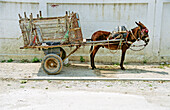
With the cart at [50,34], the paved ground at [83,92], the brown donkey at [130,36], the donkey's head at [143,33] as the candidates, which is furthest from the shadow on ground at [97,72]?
the donkey's head at [143,33]

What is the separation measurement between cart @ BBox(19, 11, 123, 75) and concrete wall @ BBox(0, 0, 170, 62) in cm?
234

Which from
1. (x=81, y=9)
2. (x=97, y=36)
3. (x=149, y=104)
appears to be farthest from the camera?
(x=81, y=9)

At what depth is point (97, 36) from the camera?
25.5 ft

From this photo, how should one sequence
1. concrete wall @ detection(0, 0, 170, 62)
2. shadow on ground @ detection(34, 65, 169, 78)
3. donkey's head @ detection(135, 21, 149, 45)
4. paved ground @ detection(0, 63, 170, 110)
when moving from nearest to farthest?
paved ground @ detection(0, 63, 170, 110) → shadow on ground @ detection(34, 65, 169, 78) → donkey's head @ detection(135, 21, 149, 45) → concrete wall @ detection(0, 0, 170, 62)

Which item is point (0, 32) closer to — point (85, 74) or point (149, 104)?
point (85, 74)

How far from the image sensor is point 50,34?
684 centimetres

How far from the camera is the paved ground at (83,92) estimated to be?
14.3 ft

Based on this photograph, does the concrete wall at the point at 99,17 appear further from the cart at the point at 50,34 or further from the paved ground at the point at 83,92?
the cart at the point at 50,34

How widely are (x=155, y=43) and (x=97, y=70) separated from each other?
11.8 feet

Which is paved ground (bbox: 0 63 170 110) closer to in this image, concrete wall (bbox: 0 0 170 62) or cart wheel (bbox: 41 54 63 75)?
cart wheel (bbox: 41 54 63 75)

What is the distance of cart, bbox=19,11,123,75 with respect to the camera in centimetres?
673

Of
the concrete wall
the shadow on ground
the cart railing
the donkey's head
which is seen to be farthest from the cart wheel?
the donkey's head

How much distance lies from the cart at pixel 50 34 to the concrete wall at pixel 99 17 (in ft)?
7.68

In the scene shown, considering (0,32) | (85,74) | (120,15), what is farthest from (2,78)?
(120,15)
